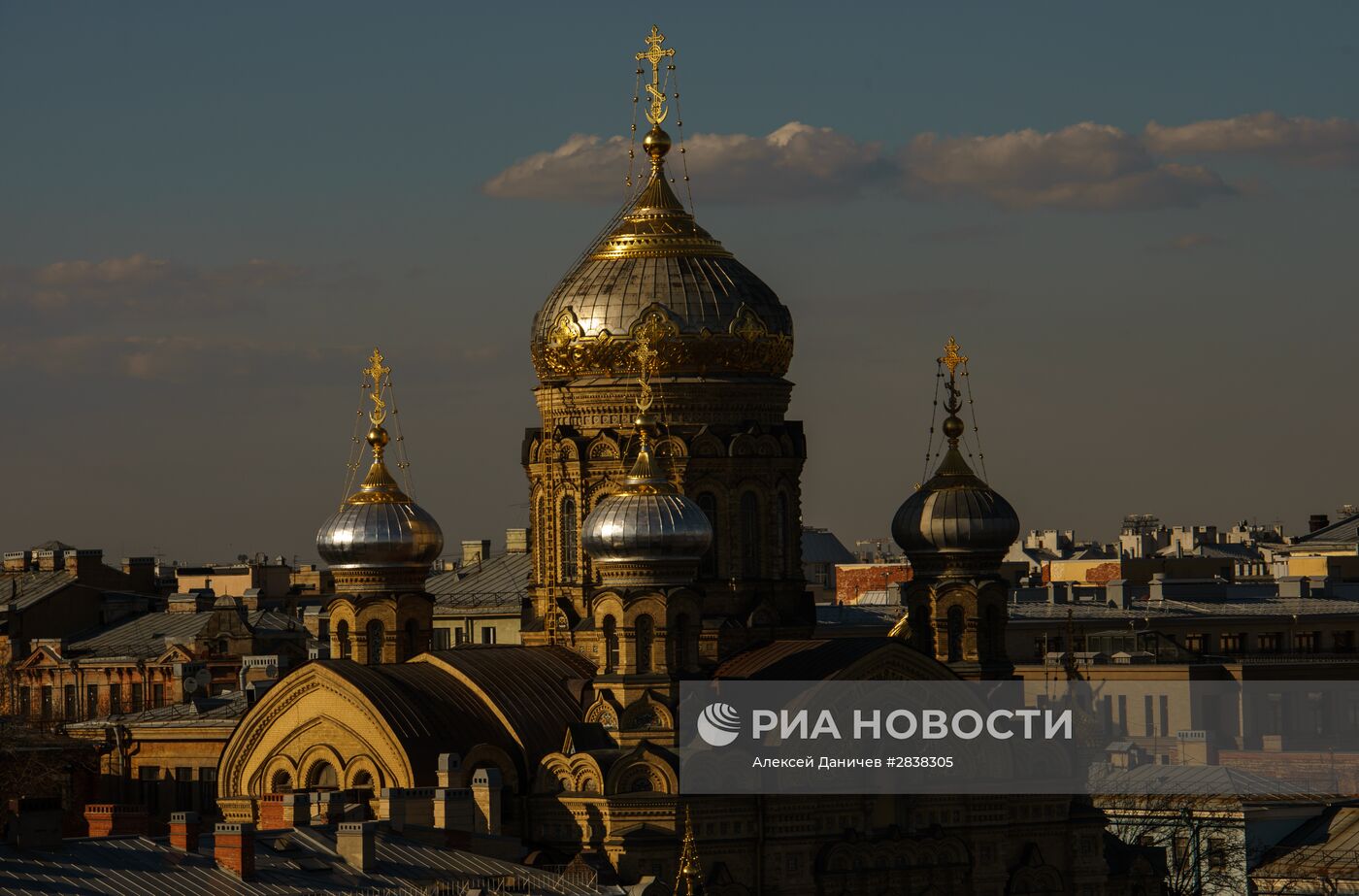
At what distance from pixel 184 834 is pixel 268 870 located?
103cm

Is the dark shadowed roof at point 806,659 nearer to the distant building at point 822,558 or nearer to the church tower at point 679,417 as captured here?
the church tower at point 679,417

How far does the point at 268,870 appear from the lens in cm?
4172

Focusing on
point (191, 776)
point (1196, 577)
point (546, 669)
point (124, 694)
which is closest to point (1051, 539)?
point (1196, 577)

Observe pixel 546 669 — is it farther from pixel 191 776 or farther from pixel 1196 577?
pixel 1196 577

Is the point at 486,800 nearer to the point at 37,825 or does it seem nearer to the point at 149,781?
the point at 37,825

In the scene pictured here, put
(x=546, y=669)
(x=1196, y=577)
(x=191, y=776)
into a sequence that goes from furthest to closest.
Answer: (x=1196, y=577)
(x=191, y=776)
(x=546, y=669)

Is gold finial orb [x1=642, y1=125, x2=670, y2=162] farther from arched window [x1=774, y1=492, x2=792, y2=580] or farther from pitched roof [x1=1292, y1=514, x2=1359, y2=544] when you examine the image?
pitched roof [x1=1292, y1=514, x2=1359, y2=544]

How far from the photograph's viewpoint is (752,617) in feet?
181

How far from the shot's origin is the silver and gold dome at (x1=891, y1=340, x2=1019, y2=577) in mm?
57156

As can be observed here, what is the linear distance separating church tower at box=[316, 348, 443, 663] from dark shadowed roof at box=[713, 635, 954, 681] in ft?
16.3

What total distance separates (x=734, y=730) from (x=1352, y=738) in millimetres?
31498

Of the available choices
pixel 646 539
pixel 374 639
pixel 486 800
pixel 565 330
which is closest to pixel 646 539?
pixel 646 539

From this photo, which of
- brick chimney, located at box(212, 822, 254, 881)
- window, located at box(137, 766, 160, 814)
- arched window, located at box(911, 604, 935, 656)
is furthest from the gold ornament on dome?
brick chimney, located at box(212, 822, 254, 881)

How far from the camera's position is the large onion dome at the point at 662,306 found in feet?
182
